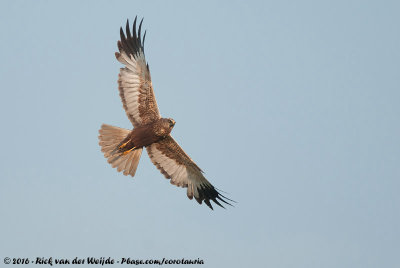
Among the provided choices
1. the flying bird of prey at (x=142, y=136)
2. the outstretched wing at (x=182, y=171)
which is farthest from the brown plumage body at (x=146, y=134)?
the outstretched wing at (x=182, y=171)

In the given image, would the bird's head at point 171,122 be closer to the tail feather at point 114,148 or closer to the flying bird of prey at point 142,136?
the flying bird of prey at point 142,136

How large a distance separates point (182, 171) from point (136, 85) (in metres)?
2.25

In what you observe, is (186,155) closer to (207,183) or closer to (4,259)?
(207,183)

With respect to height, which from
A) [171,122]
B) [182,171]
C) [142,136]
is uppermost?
[171,122]

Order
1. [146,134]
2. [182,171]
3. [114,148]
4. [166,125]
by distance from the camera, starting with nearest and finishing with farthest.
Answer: [166,125]
[146,134]
[114,148]
[182,171]

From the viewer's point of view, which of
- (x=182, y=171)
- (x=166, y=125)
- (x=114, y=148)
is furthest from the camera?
(x=182, y=171)

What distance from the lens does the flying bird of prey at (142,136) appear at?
10695 millimetres

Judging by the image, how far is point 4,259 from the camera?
31.7ft

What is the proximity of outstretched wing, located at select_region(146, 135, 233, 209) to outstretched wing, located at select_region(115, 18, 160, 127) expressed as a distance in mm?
743

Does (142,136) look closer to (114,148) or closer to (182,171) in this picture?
(114,148)

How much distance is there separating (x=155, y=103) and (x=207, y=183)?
2.25m

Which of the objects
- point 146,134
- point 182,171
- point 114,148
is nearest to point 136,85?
point 146,134

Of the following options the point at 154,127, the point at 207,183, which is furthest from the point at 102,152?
the point at 207,183

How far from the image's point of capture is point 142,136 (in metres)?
10.6
